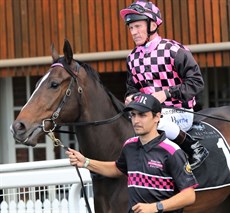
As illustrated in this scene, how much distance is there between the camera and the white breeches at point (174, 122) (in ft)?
15.6

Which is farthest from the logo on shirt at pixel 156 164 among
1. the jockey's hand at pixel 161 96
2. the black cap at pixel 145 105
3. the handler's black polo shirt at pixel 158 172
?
the jockey's hand at pixel 161 96

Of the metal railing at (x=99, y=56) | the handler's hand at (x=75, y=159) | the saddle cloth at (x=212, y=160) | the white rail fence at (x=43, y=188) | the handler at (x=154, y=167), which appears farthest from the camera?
the metal railing at (x=99, y=56)

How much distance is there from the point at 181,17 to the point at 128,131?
4710 millimetres

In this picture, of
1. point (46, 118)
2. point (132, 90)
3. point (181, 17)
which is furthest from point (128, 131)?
point (181, 17)

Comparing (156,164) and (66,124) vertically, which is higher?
(66,124)

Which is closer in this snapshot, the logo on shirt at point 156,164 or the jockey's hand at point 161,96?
the logo on shirt at point 156,164

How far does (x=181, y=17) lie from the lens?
9508 mm

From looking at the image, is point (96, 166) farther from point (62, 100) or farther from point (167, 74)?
point (167, 74)

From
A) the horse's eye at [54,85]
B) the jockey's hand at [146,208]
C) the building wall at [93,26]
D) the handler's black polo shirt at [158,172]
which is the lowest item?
the jockey's hand at [146,208]

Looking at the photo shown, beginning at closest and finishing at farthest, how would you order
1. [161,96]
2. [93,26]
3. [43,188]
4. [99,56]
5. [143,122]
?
[143,122], [161,96], [43,188], [99,56], [93,26]

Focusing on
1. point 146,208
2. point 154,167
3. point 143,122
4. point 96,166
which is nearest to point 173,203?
point 146,208

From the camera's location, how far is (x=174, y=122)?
4.96 meters

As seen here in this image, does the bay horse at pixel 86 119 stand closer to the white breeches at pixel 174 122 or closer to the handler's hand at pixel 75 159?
the white breeches at pixel 174 122

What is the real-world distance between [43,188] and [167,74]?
2.05 m
